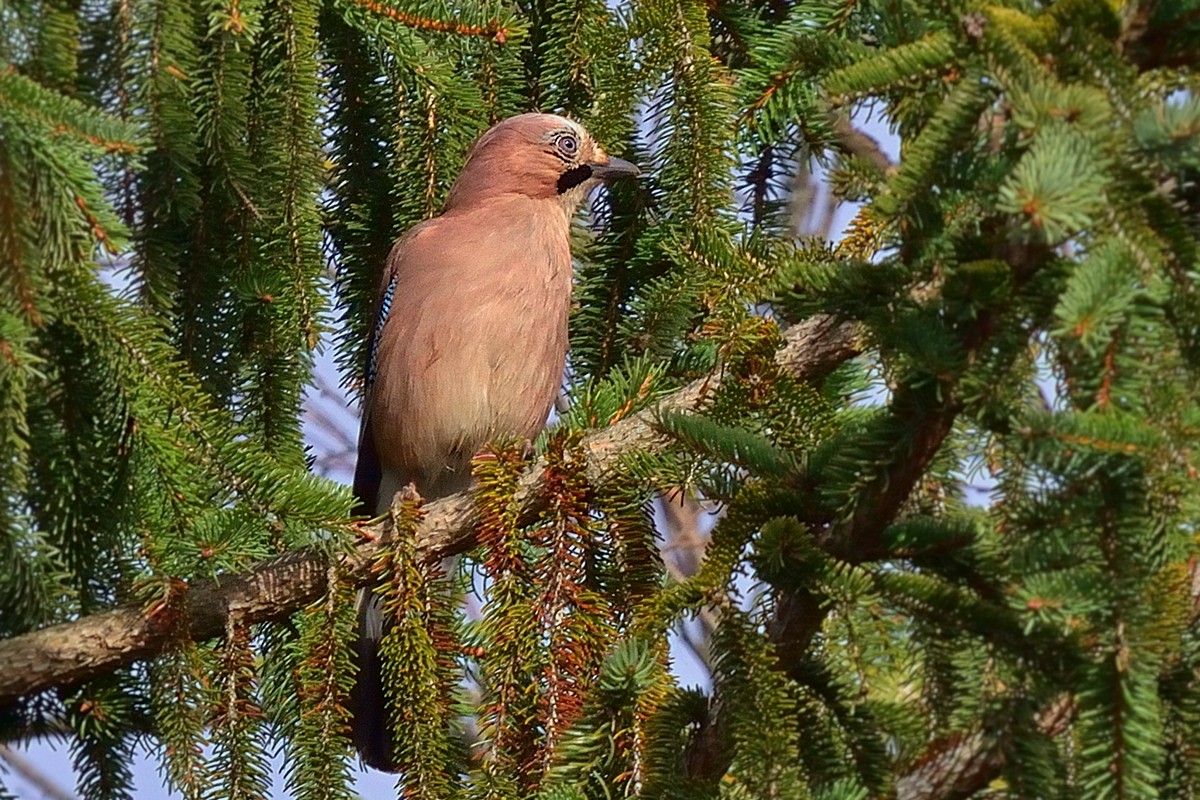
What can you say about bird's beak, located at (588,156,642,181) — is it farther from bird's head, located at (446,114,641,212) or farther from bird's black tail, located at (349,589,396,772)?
bird's black tail, located at (349,589,396,772)

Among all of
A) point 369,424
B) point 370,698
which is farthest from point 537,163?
point 370,698

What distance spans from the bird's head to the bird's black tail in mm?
1212

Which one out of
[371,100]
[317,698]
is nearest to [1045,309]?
[317,698]

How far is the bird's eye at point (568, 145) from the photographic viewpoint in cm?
416

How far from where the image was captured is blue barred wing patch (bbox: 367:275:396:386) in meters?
4.06

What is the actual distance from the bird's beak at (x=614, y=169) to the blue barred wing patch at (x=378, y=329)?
2.11 feet

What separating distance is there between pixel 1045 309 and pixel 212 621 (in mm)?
1910

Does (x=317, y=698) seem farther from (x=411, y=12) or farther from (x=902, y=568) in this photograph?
(x=411, y=12)

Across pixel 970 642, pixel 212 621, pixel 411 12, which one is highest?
pixel 411 12

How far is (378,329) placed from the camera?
4188 mm

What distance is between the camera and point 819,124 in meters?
3.85

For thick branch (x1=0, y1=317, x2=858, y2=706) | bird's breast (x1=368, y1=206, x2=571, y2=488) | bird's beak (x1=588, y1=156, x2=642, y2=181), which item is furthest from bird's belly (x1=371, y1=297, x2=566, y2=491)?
thick branch (x1=0, y1=317, x2=858, y2=706)

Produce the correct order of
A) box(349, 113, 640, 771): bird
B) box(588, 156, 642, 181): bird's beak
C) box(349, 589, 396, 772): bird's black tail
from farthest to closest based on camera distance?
1. box(349, 113, 640, 771): bird
2. box(588, 156, 642, 181): bird's beak
3. box(349, 589, 396, 772): bird's black tail

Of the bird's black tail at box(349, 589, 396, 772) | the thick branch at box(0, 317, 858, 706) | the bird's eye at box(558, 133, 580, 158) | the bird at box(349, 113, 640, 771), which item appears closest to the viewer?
the thick branch at box(0, 317, 858, 706)
